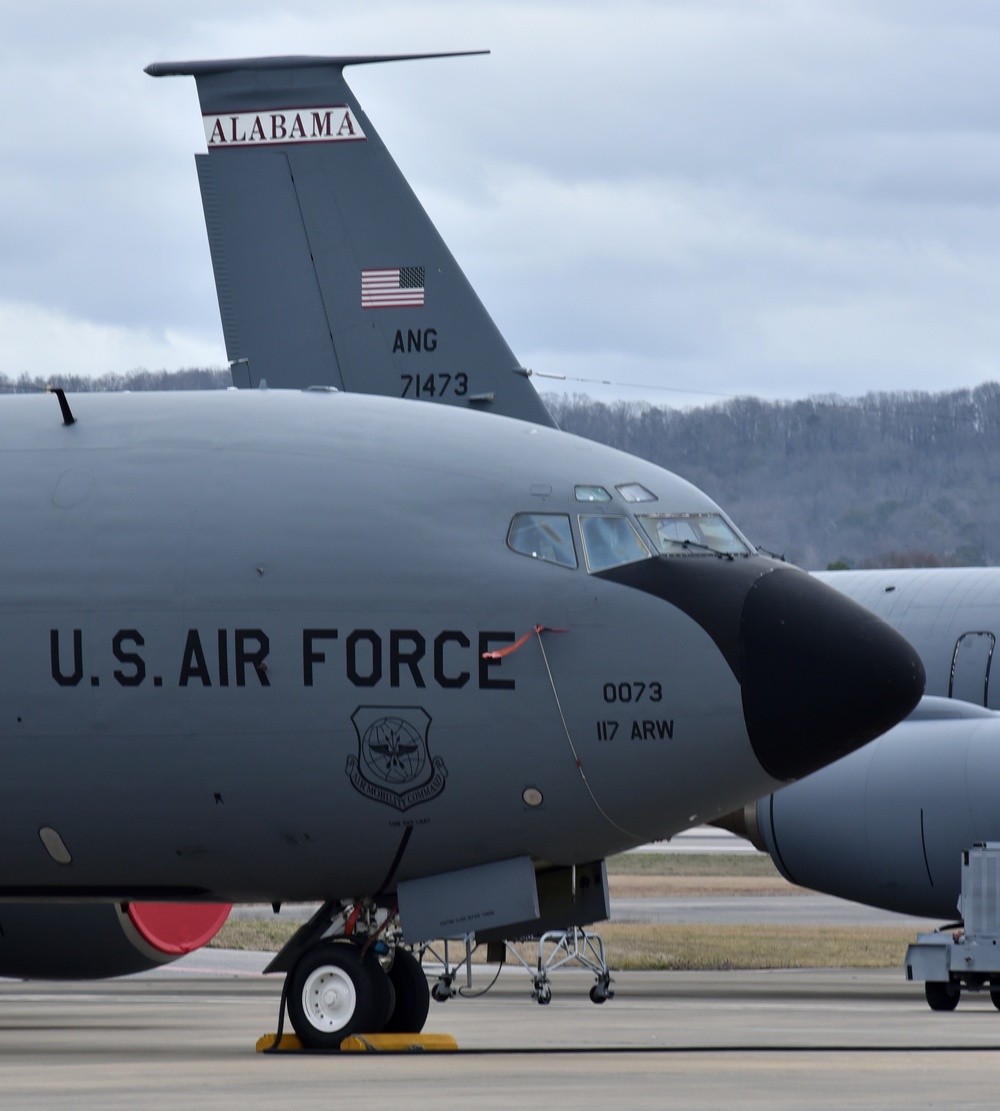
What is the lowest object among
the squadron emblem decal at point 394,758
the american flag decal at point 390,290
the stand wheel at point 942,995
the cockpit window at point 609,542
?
the stand wheel at point 942,995

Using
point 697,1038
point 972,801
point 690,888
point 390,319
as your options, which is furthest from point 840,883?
point 690,888

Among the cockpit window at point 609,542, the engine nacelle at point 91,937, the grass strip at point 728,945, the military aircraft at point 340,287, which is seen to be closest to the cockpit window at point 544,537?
the cockpit window at point 609,542

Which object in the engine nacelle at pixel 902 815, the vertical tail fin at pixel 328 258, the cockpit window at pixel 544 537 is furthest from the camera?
the vertical tail fin at pixel 328 258

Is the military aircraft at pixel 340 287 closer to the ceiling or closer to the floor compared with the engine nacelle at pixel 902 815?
closer to the ceiling

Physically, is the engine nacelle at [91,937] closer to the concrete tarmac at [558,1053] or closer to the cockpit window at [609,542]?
the concrete tarmac at [558,1053]

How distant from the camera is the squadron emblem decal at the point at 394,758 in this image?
55.5 ft

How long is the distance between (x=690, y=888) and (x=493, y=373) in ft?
92.9

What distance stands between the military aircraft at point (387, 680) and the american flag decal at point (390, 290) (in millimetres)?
10620

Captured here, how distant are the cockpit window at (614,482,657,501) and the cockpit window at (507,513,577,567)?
59cm

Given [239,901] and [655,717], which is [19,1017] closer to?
[239,901]

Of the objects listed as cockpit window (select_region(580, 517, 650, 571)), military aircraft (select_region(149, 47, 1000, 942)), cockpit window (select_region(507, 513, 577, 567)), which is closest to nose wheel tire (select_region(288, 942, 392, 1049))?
cockpit window (select_region(507, 513, 577, 567))

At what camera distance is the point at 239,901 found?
18.2 m

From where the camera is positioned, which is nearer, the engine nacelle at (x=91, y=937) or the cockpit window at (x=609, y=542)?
the cockpit window at (x=609, y=542)

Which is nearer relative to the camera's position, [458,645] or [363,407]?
[458,645]
